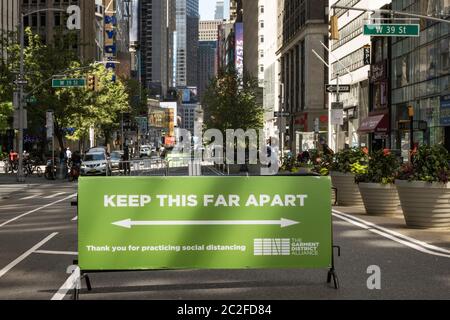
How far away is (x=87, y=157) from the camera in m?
46.5

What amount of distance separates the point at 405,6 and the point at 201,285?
53095 millimetres

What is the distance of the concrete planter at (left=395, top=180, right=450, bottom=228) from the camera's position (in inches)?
572

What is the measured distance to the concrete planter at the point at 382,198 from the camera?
18.4m

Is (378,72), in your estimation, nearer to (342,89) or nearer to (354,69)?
(354,69)

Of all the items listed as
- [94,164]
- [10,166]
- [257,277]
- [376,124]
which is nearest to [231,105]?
[376,124]

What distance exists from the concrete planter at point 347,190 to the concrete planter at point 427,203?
6359mm

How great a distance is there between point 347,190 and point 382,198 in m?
3.54

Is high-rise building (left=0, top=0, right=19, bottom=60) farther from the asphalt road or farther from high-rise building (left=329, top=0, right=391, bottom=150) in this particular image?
the asphalt road

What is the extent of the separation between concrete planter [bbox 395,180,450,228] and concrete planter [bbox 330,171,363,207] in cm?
636

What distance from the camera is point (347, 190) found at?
21938 mm

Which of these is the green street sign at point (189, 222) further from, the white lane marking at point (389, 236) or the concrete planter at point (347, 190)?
the concrete planter at point (347, 190)

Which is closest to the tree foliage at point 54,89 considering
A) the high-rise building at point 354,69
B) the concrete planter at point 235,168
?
the concrete planter at point 235,168
